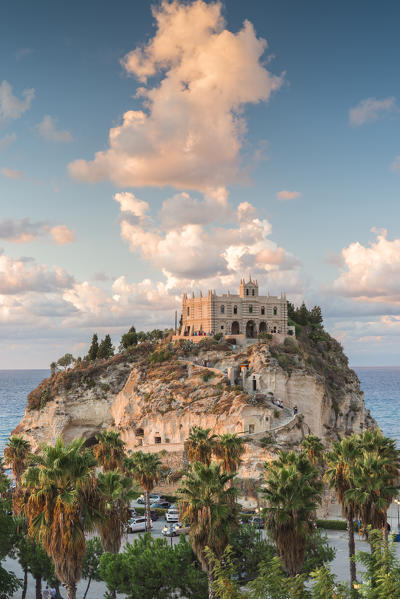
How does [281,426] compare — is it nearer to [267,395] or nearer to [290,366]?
[267,395]

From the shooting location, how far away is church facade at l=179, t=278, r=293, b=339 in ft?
375

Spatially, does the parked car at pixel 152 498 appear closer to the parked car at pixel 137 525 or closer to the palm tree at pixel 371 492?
the parked car at pixel 137 525

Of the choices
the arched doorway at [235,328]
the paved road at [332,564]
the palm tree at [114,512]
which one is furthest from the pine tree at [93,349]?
the palm tree at [114,512]

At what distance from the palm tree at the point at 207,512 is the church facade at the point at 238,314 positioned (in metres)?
83.7

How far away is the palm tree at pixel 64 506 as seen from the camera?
71.7 ft

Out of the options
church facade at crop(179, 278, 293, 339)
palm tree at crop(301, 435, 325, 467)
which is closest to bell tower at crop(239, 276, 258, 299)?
church facade at crop(179, 278, 293, 339)

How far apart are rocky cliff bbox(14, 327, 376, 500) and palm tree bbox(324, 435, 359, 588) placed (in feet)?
123

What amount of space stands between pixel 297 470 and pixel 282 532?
4.04 m

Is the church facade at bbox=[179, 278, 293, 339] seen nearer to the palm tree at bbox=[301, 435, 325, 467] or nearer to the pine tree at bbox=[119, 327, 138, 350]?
the pine tree at bbox=[119, 327, 138, 350]

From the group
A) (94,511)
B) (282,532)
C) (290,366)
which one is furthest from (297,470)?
(290,366)

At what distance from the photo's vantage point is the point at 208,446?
4753 cm

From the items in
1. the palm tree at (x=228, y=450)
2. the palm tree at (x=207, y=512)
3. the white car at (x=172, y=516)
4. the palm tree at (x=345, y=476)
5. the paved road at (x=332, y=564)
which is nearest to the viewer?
the palm tree at (x=207, y=512)

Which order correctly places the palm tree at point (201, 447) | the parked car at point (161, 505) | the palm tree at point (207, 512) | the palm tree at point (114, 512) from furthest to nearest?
the parked car at point (161, 505) → the palm tree at point (201, 447) → the palm tree at point (114, 512) → the palm tree at point (207, 512)

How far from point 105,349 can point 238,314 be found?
36.1 metres
